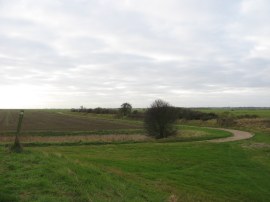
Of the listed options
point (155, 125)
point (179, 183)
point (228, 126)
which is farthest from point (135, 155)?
point (228, 126)

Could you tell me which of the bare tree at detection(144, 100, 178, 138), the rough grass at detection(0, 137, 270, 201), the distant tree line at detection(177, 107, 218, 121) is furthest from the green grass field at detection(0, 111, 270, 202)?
the distant tree line at detection(177, 107, 218, 121)

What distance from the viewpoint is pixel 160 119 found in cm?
4434

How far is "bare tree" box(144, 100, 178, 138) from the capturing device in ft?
144

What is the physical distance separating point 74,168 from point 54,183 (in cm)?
261

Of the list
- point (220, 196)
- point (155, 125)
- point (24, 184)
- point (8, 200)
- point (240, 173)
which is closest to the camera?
point (8, 200)

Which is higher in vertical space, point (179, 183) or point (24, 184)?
point (24, 184)

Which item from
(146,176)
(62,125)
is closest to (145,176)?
(146,176)

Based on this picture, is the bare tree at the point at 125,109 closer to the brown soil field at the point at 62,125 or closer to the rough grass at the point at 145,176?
the brown soil field at the point at 62,125

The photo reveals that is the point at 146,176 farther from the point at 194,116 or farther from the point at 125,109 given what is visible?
the point at 125,109

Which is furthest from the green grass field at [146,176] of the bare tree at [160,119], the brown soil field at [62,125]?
the brown soil field at [62,125]

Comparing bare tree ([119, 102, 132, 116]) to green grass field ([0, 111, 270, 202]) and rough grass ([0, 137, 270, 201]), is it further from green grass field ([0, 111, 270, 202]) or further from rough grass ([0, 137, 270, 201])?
rough grass ([0, 137, 270, 201])

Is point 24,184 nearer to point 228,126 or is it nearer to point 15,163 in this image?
point 15,163

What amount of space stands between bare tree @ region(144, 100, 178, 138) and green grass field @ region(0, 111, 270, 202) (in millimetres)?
15964

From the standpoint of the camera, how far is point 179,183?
14750 mm
